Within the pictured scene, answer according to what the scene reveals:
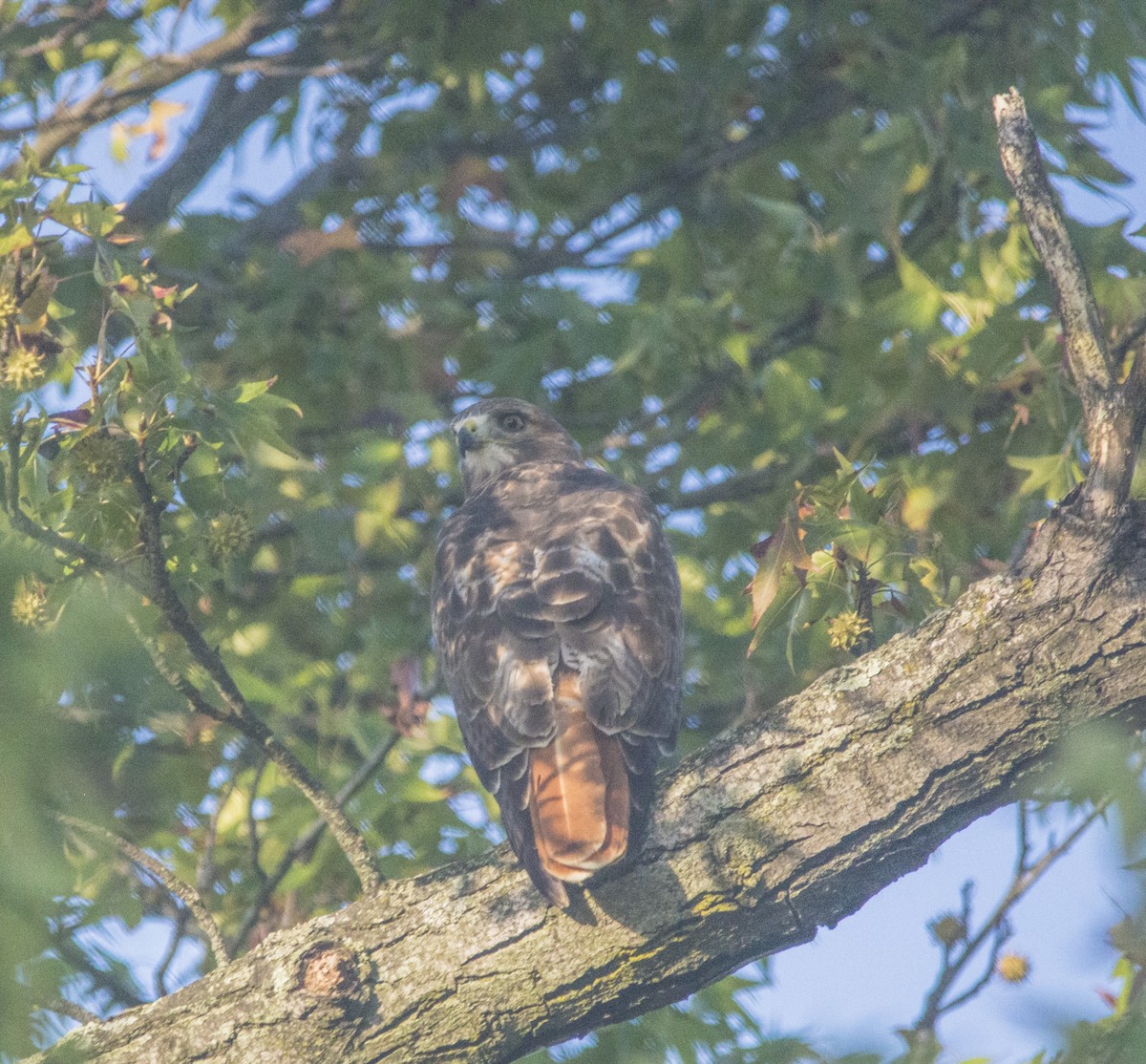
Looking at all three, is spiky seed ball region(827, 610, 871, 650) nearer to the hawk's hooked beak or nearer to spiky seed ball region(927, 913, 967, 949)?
spiky seed ball region(927, 913, 967, 949)

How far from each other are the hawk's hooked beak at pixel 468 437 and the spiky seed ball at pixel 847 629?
2713mm

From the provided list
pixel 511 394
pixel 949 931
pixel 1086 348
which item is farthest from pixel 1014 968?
pixel 511 394

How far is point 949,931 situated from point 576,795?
1293 millimetres

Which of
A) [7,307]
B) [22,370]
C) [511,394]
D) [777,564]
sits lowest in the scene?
[777,564]

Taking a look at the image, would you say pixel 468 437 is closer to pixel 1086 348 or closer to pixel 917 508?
pixel 917 508

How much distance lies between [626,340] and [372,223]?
5.99ft

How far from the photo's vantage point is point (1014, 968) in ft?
12.5

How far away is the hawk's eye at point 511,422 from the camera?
218 inches

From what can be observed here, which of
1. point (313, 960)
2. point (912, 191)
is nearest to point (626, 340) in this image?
point (912, 191)

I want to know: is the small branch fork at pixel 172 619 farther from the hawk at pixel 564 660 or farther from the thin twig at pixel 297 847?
the thin twig at pixel 297 847

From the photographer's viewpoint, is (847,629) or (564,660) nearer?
(847,629)

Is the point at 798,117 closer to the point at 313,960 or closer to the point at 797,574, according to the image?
the point at 797,574

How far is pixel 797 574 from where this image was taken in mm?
2988

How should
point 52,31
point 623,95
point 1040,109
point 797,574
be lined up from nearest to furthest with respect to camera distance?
point 797,574 < point 1040,109 < point 52,31 < point 623,95
